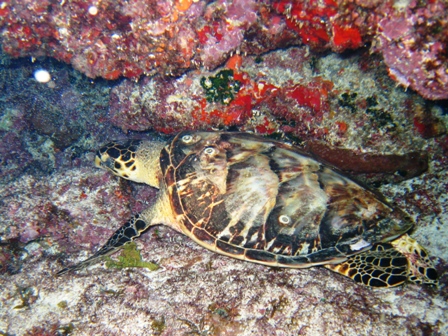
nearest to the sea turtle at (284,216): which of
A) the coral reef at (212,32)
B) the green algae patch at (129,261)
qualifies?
the green algae patch at (129,261)

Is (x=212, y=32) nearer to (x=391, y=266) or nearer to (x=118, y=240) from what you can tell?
(x=118, y=240)

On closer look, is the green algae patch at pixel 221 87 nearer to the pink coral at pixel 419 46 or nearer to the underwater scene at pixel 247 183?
the underwater scene at pixel 247 183

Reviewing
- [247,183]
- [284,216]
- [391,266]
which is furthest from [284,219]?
[391,266]

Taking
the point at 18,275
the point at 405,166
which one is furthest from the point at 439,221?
the point at 18,275

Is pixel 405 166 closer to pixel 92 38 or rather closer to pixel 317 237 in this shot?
pixel 317 237

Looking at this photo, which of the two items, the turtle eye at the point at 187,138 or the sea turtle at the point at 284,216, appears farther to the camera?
the turtle eye at the point at 187,138

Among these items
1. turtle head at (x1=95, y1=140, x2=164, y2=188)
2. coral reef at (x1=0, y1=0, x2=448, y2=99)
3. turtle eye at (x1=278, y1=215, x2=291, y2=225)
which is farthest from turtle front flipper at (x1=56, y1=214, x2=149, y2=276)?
coral reef at (x1=0, y1=0, x2=448, y2=99)
